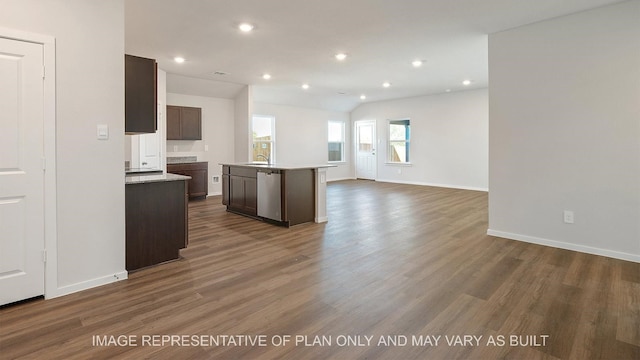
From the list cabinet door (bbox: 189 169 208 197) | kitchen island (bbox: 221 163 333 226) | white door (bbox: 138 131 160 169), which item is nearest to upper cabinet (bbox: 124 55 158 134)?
kitchen island (bbox: 221 163 333 226)

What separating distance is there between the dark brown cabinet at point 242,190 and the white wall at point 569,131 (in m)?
3.44

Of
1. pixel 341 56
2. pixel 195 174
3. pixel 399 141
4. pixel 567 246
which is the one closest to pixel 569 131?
pixel 567 246

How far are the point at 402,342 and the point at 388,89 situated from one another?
23.4ft

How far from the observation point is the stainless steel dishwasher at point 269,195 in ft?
15.2

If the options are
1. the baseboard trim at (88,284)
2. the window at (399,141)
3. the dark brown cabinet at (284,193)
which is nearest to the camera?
the baseboard trim at (88,284)

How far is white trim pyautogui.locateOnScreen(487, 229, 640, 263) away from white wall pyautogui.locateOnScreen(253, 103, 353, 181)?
20.3 ft

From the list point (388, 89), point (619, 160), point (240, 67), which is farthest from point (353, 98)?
point (619, 160)

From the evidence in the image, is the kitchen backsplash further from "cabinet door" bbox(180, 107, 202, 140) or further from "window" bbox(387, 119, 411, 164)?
"window" bbox(387, 119, 411, 164)

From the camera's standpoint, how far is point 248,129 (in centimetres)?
737

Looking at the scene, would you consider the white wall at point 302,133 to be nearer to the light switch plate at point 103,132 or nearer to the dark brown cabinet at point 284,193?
the dark brown cabinet at point 284,193

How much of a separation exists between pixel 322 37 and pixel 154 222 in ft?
9.95

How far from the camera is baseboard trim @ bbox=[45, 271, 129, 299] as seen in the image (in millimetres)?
2442

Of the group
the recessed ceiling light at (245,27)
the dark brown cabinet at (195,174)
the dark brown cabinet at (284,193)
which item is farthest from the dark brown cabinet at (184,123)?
the recessed ceiling light at (245,27)

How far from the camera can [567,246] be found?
11.7 feet
